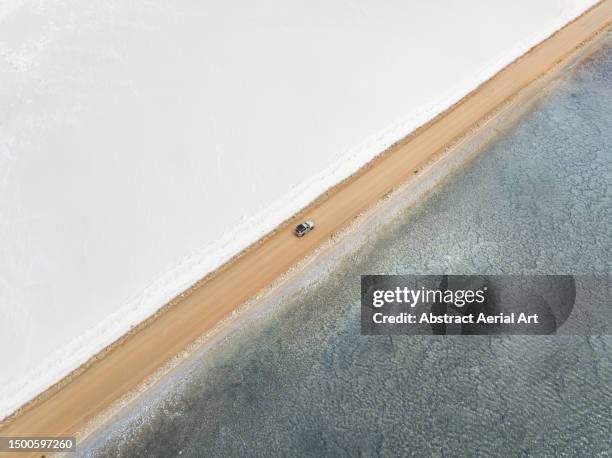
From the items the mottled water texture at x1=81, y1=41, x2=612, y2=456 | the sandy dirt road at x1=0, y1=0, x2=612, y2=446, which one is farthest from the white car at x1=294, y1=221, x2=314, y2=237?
the mottled water texture at x1=81, y1=41, x2=612, y2=456

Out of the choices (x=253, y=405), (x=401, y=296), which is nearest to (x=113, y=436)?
(x=253, y=405)

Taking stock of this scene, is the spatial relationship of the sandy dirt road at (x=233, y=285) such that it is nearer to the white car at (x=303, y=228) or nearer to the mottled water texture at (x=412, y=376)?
the white car at (x=303, y=228)

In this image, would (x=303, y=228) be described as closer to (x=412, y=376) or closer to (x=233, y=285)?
(x=233, y=285)

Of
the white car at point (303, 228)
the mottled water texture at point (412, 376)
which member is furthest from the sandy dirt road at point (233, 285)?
the mottled water texture at point (412, 376)

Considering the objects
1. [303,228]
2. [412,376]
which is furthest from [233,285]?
[412,376]

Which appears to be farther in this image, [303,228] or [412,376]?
[303,228]

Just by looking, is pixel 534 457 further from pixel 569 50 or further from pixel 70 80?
pixel 70 80

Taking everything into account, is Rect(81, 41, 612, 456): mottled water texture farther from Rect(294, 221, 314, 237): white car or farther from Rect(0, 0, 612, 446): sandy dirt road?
Rect(294, 221, 314, 237): white car

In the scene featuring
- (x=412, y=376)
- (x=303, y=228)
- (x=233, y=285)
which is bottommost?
(x=412, y=376)
